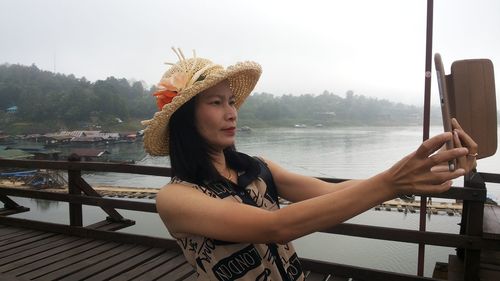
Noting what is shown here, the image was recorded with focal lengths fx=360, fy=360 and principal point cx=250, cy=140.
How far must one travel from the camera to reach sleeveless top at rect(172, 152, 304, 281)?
4.44 ft

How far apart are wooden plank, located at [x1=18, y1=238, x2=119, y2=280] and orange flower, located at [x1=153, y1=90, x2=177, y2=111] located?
2.58m

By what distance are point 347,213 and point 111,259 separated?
10.5 ft

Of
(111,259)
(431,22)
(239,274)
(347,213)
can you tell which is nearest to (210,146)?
(239,274)

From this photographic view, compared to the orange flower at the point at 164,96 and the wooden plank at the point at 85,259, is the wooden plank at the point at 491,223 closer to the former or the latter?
the orange flower at the point at 164,96

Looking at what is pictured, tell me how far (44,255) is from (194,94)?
3257 mm

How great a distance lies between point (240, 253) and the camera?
1.36 meters

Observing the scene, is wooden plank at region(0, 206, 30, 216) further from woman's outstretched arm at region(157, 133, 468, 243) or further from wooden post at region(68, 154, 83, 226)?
woman's outstretched arm at region(157, 133, 468, 243)

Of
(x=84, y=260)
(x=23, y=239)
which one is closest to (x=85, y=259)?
(x=84, y=260)

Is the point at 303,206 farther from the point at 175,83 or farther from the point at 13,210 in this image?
the point at 13,210

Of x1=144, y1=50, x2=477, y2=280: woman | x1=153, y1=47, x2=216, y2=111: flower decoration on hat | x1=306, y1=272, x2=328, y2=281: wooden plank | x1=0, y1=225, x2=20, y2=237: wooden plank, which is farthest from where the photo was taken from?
x1=0, y1=225, x2=20, y2=237: wooden plank

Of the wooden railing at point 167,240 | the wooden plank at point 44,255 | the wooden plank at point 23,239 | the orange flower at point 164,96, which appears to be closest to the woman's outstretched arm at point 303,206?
the orange flower at point 164,96

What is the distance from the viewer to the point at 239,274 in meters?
1.35

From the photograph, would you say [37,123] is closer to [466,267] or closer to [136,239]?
[136,239]

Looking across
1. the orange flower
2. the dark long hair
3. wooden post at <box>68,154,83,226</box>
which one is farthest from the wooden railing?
the orange flower
